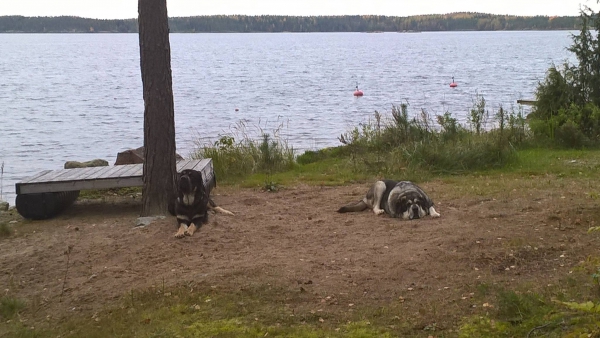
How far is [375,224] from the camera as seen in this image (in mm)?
9102

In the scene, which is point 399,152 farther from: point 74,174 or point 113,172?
point 74,174

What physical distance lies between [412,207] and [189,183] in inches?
116

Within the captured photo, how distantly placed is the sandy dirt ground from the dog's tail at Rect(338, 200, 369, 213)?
0.48ft

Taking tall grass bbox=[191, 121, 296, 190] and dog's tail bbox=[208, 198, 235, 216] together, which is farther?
tall grass bbox=[191, 121, 296, 190]

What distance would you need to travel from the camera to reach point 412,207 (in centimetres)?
927

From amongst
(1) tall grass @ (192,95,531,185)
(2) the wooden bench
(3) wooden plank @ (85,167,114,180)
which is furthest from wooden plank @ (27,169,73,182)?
(1) tall grass @ (192,95,531,185)

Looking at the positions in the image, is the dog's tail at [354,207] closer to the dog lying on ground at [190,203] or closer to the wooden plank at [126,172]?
the dog lying on ground at [190,203]

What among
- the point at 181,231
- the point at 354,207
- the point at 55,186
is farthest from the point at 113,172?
the point at 354,207

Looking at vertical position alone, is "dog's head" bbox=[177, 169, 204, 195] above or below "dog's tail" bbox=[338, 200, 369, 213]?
above

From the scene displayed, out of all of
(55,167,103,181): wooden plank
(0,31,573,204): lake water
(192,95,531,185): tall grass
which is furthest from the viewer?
(0,31,573,204): lake water

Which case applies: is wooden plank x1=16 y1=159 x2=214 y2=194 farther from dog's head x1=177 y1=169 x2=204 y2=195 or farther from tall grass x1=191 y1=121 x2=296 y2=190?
tall grass x1=191 y1=121 x2=296 y2=190

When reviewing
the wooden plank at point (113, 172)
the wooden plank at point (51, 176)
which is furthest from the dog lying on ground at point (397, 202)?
the wooden plank at point (51, 176)

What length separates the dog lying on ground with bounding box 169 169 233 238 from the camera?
916 centimetres

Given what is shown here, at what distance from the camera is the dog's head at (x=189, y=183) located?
30.3ft
